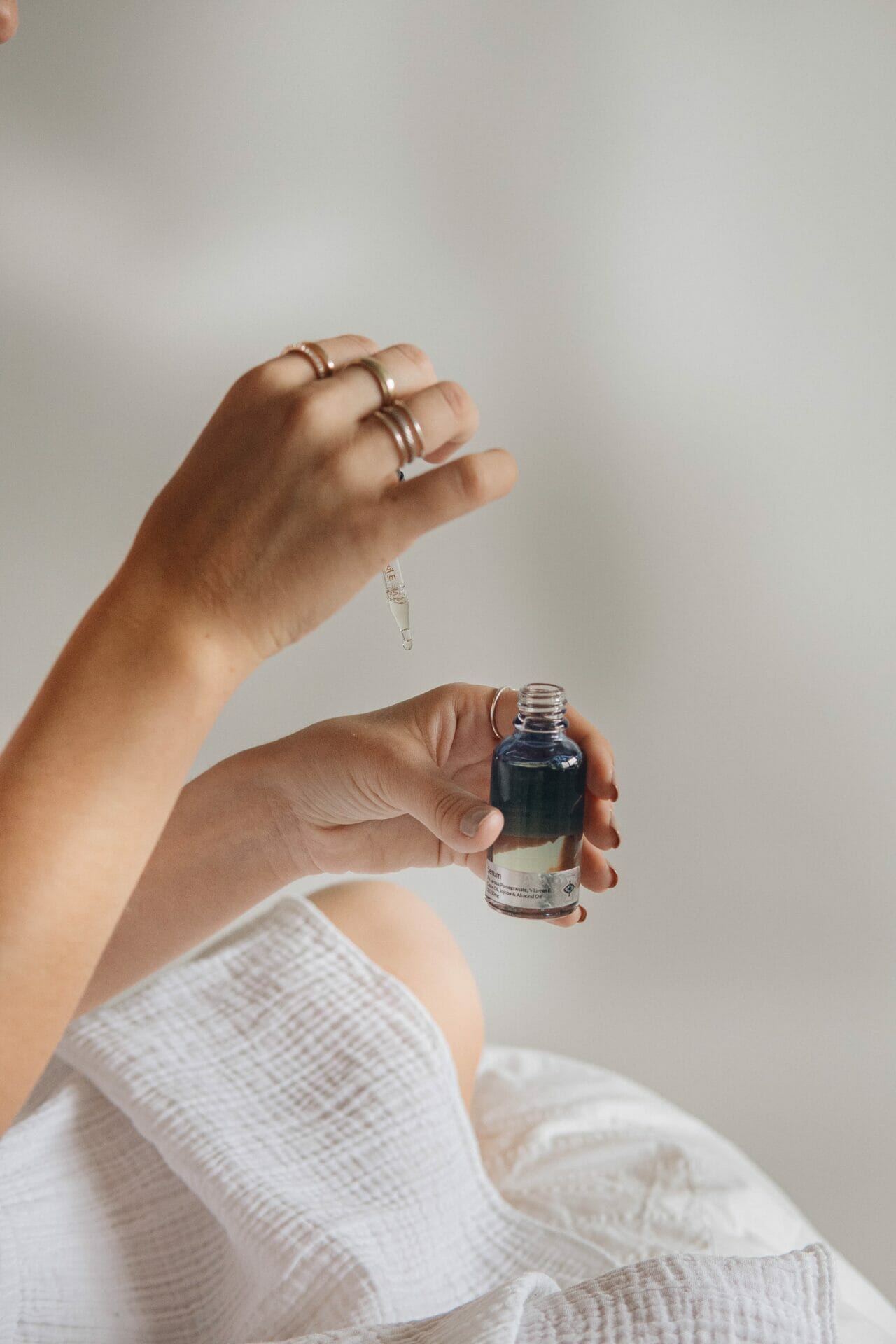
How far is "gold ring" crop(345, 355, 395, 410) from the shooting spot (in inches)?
25.8

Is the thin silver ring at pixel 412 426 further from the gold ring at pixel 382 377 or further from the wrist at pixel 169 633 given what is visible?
the wrist at pixel 169 633

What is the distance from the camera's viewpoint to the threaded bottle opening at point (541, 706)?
0.90 m

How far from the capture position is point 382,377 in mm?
655

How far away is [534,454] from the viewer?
5.37 feet

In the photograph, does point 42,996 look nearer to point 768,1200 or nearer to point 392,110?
point 768,1200

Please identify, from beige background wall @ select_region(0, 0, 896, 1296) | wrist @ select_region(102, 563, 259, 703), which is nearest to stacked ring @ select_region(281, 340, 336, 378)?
wrist @ select_region(102, 563, 259, 703)

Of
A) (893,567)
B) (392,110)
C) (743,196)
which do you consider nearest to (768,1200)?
(893,567)

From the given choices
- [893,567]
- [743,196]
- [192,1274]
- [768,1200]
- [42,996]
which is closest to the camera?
[42,996]

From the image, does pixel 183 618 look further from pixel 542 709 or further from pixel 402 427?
pixel 542 709

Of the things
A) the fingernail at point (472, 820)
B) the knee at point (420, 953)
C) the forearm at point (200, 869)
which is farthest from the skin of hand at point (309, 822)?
the knee at point (420, 953)

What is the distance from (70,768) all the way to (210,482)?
160 mm

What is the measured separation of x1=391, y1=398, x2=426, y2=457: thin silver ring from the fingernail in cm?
28

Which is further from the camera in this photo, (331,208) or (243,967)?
(331,208)

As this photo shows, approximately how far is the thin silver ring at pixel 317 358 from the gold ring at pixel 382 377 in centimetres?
2
